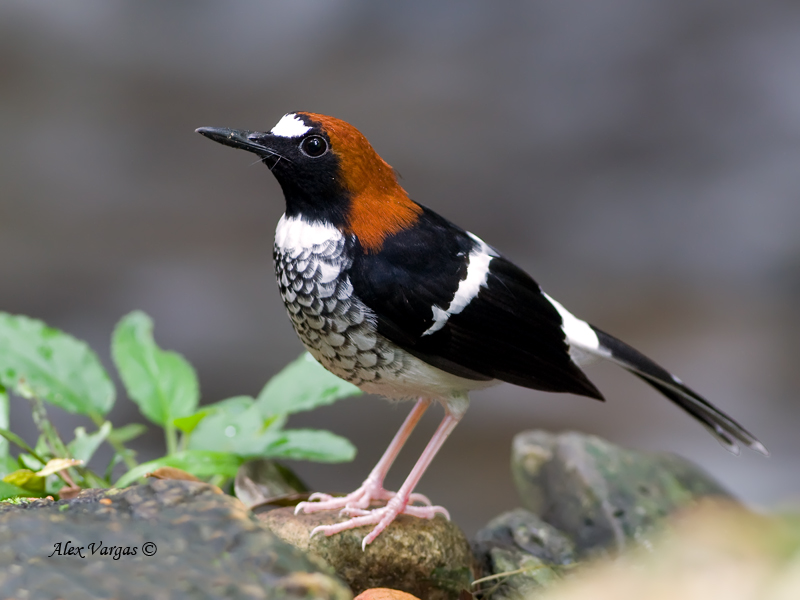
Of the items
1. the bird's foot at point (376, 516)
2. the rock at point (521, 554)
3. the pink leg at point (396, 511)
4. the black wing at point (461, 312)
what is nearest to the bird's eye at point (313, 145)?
the black wing at point (461, 312)

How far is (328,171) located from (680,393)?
1.15 meters

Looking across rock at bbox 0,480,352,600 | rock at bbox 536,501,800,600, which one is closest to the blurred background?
rock at bbox 0,480,352,600

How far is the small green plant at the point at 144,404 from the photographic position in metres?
2.09

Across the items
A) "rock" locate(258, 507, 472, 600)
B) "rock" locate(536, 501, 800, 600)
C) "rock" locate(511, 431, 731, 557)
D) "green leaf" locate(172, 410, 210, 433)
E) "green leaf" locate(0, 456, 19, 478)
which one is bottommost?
"green leaf" locate(0, 456, 19, 478)

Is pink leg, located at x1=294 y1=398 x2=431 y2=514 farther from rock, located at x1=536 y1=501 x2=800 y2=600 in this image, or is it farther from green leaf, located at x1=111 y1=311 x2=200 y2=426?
rock, located at x1=536 y1=501 x2=800 y2=600

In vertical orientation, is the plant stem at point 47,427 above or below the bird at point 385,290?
below

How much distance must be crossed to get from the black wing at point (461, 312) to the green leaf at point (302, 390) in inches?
21.9

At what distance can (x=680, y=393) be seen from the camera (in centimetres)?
214

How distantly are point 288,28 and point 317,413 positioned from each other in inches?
109

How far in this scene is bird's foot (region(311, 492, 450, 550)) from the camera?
1.80 metres

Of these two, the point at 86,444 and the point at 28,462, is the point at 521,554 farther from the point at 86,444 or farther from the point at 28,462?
the point at 28,462

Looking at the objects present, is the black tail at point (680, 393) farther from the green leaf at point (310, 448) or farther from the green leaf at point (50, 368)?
the green leaf at point (50, 368)

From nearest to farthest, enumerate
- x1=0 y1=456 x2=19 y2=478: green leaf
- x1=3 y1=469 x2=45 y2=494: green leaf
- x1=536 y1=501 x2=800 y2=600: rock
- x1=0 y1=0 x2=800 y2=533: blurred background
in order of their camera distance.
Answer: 1. x1=536 y1=501 x2=800 y2=600: rock
2. x1=3 y1=469 x2=45 y2=494: green leaf
3. x1=0 y1=456 x2=19 y2=478: green leaf
4. x1=0 y1=0 x2=800 y2=533: blurred background

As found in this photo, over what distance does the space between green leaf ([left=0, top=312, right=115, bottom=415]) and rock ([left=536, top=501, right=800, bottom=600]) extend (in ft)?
5.78
